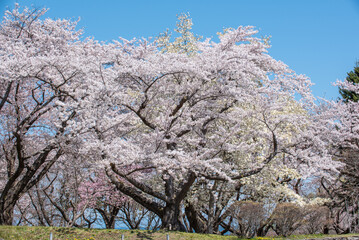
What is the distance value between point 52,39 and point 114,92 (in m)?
4.68

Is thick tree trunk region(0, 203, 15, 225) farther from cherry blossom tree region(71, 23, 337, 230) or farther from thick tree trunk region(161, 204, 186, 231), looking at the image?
thick tree trunk region(161, 204, 186, 231)

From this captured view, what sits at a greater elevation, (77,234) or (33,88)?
(33,88)

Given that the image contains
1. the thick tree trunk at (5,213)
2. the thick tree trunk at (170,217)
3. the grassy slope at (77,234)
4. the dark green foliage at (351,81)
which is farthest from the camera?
the dark green foliage at (351,81)

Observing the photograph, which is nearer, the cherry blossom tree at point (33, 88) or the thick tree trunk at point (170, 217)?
the cherry blossom tree at point (33, 88)

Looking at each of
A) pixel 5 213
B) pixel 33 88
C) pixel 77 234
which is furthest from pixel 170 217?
pixel 33 88

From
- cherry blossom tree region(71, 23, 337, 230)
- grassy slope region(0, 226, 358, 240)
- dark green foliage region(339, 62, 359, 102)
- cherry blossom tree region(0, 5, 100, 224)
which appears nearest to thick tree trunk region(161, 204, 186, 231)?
Answer: cherry blossom tree region(71, 23, 337, 230)

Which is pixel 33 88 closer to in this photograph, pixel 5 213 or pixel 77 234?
pixel 5 213

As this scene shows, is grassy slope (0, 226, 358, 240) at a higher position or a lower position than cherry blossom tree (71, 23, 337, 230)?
lower

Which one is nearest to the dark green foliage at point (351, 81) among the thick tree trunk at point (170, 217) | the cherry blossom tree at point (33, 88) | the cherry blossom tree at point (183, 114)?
Answer: the cherry blossom tree at point (183, 114)

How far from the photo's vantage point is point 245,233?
11242mm

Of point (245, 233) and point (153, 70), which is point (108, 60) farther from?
point (245, 233)

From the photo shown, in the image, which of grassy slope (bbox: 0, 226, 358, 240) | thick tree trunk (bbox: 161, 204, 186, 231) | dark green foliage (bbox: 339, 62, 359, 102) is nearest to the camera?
grassy slope (bbox: 0, 226, 358, 240)

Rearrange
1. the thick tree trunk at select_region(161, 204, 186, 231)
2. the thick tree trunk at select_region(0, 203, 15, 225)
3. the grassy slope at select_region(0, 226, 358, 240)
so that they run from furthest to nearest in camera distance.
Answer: the thick tree trunk at select_region(161, 204, 186, 231) < the thick tree trunk at select_region(0, 203, 15, 225) < the grassy slope at select_region(0, 226, 358, 240)

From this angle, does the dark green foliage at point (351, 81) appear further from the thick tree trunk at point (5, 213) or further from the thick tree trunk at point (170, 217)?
the thick tree trunk at point (5, 213)
